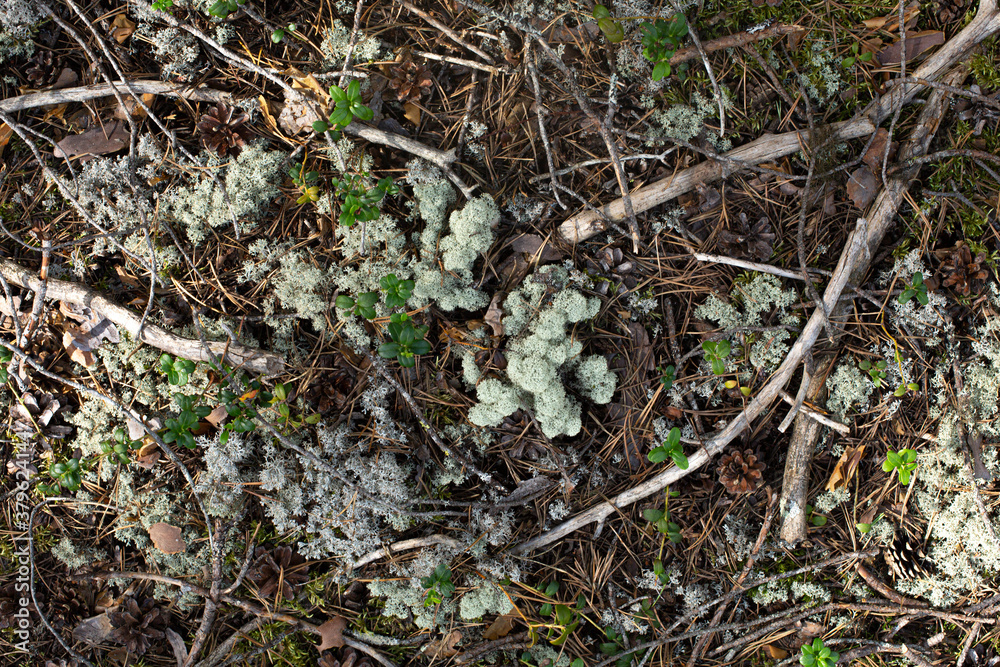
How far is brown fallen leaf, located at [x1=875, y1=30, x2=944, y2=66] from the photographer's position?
327 centimetres

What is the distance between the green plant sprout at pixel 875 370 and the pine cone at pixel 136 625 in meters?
4.82

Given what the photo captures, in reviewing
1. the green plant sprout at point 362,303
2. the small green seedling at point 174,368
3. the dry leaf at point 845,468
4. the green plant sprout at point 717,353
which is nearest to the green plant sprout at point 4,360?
the small green seedling at point 174,368

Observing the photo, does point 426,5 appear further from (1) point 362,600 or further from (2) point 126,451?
(1) point 362,600

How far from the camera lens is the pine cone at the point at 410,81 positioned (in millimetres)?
3266

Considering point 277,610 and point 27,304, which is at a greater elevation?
point 27,304

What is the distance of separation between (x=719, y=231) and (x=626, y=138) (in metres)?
0.83

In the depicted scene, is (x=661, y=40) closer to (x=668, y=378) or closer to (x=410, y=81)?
(x=410, y=81)

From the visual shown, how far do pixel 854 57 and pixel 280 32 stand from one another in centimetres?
352

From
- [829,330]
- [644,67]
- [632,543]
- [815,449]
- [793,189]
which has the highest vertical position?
[644,67]

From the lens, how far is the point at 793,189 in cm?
331

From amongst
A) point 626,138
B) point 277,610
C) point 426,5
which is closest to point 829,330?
point 626,138

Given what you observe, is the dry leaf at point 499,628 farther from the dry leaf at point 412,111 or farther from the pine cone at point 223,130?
the pine cone at point 223,130

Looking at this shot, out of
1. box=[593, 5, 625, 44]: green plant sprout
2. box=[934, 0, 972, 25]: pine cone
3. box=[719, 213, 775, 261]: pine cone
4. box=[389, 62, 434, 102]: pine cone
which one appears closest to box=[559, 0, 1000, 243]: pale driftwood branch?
box=[934, 0, 972, 25]: pine cone

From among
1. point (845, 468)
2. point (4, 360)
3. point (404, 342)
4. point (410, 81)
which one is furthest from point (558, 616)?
point (4, 360)
